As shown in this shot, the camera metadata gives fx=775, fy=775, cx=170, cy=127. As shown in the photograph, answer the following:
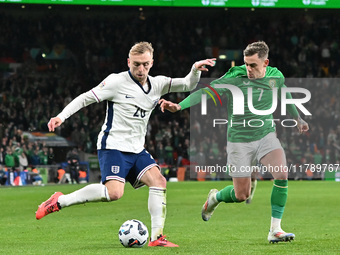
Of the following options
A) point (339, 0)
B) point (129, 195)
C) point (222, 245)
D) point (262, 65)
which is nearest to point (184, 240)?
point (222, 245)

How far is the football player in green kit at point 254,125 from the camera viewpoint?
906cm

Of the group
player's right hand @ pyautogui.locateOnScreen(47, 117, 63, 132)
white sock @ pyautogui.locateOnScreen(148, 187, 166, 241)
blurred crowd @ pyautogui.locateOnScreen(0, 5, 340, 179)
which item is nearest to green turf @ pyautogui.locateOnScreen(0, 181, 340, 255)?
white sock @ pyautogui.locateOnScreen(148, 187, 166, 241)

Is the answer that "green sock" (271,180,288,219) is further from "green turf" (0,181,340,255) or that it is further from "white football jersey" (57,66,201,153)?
"white football jersey" (57,66,201,153)

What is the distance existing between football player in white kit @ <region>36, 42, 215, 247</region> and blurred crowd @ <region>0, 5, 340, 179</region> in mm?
21588

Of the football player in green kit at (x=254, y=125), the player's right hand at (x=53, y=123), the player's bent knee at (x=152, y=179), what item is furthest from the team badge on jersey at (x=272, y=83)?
the player's right hand at (x=53, y=123)

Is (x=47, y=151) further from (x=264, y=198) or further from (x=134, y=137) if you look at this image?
(x=134, y=137)

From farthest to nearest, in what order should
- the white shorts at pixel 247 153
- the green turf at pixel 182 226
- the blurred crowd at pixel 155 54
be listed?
the blurred crowd at pixel 155 54, the white shorts at pixel 247 153, the green turf at pixel 182 226

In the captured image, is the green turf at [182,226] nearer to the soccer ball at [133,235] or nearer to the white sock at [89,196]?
the soccer ball at [133,235]

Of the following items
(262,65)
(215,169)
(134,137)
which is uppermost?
(262,65)

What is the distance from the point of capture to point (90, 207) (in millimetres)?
16906

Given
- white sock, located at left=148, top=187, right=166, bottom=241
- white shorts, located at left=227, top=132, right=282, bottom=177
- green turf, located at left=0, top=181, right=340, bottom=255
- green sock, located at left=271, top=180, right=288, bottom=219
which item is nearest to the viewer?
green turf, located at left=0, top=181, right=340, bottom=255

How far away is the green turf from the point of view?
8281mm

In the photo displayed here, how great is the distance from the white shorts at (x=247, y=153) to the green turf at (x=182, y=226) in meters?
0.86

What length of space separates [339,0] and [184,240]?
1955 centimetres
